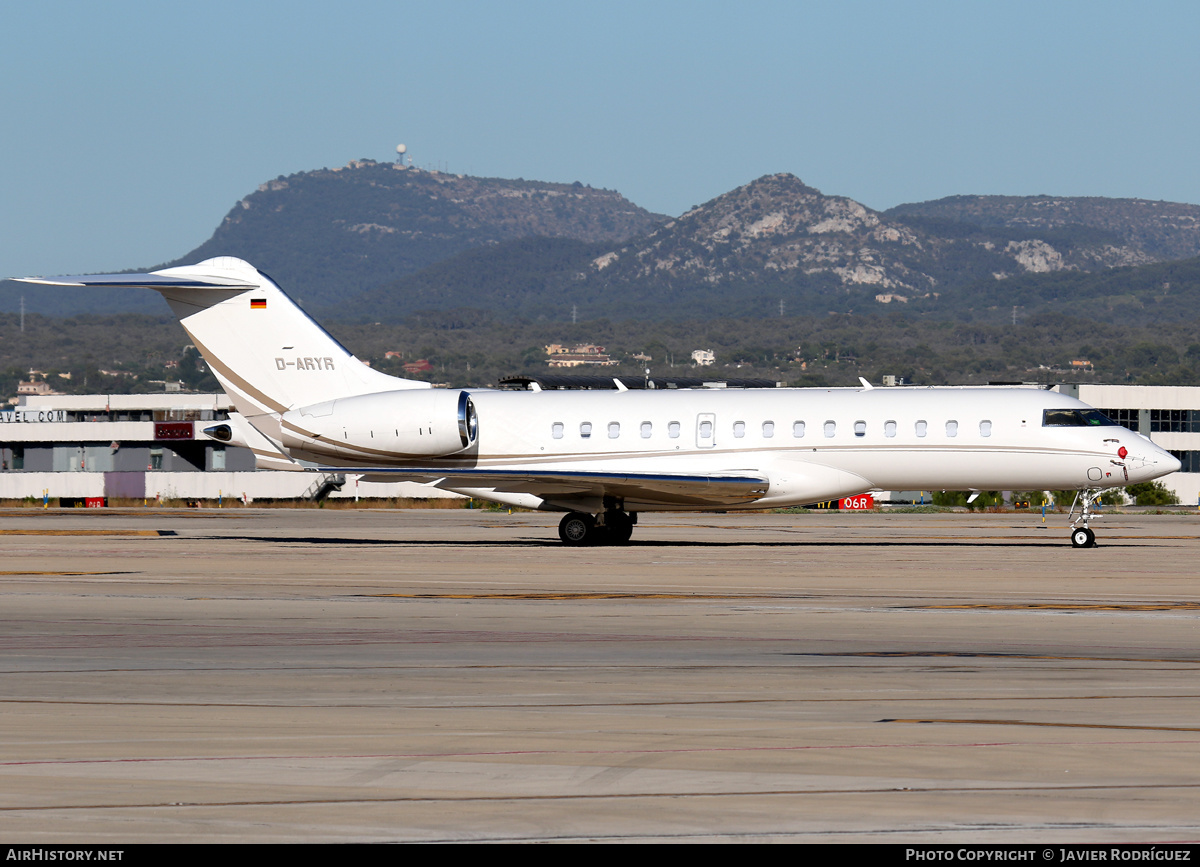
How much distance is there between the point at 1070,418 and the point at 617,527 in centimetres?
1047

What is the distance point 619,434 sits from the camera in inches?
1292

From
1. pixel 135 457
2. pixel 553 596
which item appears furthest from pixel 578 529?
pixel 135 457

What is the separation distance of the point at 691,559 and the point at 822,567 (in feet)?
10.6

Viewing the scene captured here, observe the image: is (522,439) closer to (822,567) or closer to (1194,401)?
(822,567)

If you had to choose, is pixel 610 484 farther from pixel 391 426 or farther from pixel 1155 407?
pixel 1155 407

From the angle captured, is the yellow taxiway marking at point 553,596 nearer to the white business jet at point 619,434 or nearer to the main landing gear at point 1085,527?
the white business jet at point 619,434

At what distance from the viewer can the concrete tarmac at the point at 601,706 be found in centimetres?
749

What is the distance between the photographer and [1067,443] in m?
30.8

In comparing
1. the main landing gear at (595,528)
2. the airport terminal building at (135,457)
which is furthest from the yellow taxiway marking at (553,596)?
the airport terminal building at (135,457)

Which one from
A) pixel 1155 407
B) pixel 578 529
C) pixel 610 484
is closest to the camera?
pixel 610 484

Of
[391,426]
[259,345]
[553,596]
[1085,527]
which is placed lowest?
[553,596]

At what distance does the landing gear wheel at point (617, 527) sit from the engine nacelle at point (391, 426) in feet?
12.2
